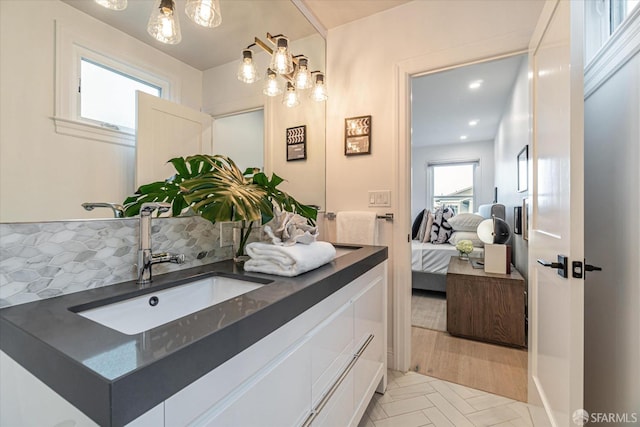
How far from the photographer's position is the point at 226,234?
1294 millimetres

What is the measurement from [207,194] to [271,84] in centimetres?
94

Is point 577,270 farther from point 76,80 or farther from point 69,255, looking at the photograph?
point 76,80

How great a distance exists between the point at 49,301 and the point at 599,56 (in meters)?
2.21

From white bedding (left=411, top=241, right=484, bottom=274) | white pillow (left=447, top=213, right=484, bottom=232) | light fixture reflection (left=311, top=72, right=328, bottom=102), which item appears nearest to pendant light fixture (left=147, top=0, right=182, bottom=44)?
light fixture reflection (left=311, top=72, right=328, bottom=102)

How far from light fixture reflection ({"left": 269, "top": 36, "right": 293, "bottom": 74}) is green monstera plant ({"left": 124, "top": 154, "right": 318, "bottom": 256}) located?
69cm

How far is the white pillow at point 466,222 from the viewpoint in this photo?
13.0 feet

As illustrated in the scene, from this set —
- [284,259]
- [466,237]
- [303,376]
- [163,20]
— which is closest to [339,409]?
[303,376]

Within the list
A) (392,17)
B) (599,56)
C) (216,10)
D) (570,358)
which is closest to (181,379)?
(570,358)

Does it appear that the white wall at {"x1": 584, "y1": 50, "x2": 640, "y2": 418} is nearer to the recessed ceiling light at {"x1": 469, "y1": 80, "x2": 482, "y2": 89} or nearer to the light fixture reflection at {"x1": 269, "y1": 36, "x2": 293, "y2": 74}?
the light fixture reflection at {"x1": 269, "y1": 36, "x2": 293, "y2": 74}

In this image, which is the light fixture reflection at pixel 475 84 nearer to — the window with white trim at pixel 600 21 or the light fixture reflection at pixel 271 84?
the window with white trim at pixel 600 21

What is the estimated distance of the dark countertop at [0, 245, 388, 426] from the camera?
40 cm

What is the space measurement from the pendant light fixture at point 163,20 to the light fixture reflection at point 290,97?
0.78 meters

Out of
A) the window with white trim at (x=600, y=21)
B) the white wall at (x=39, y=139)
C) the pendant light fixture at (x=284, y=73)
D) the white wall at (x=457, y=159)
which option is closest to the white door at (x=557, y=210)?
the window with white trim at (x=600, y=21)

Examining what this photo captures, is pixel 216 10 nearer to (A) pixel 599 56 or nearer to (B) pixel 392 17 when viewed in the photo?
(B) pixel 392 17
